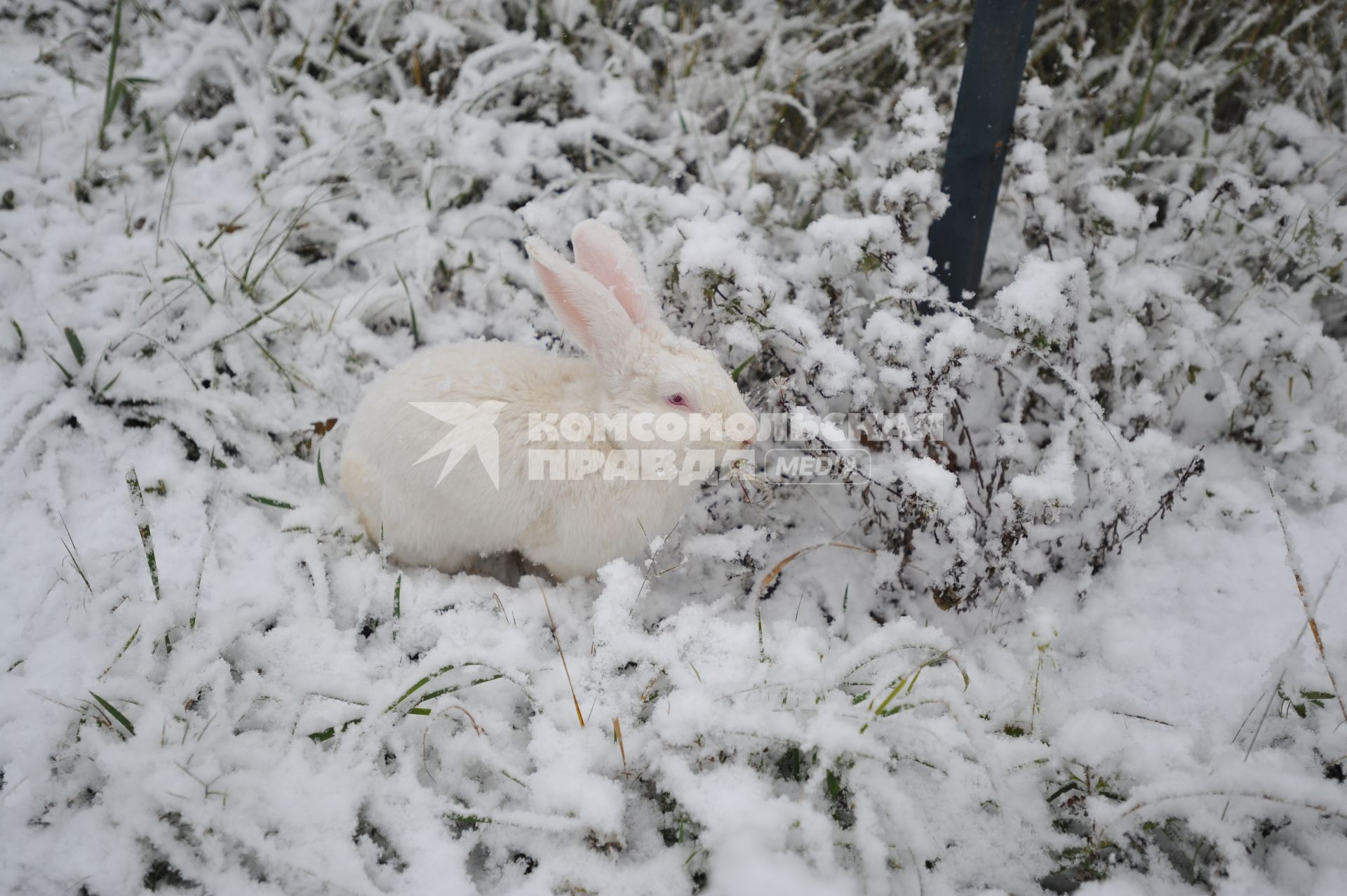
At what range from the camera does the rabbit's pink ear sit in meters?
2.21

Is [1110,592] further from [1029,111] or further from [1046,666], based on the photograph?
[1029,111]

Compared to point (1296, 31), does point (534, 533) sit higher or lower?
lower

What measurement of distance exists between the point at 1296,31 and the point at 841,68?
6.75 ft

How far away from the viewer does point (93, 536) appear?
2207 mm

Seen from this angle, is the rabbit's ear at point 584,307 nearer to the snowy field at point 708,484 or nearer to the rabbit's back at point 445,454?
the rabbit's back at point 445,454

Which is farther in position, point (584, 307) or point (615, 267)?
point (615, 267)

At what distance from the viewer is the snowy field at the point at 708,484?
1652mm

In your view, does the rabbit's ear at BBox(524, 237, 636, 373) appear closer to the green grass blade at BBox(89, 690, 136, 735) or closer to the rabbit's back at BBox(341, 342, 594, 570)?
the rabbit's back at BBox(341, 342, 594, 570)

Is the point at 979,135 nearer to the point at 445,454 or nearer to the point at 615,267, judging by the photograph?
the point at 615,267

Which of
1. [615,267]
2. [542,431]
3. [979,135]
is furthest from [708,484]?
[979,135]

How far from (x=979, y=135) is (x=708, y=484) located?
1342 millimetres

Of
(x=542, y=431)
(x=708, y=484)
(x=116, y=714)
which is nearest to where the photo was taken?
(x=116, y=714)

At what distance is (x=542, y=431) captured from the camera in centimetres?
217

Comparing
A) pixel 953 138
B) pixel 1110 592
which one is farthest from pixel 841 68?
pixel 1110 592
